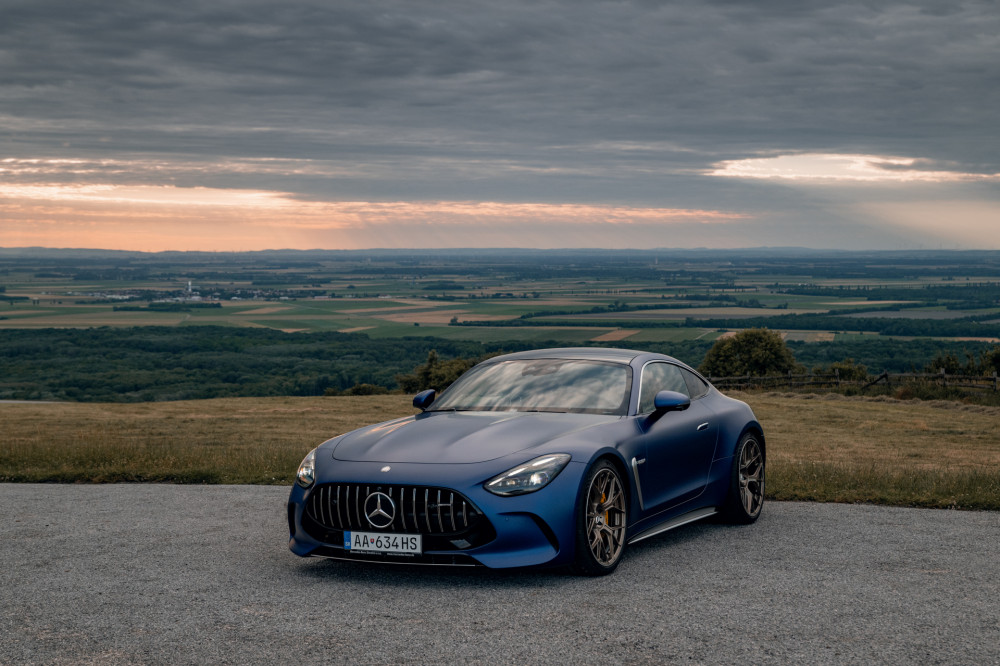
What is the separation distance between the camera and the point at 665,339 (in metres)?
102

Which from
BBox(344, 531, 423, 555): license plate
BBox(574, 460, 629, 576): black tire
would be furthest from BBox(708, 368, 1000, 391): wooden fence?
BBox(344, 531, 423, 555): license plate

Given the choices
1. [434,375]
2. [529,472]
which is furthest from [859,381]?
[529,472]

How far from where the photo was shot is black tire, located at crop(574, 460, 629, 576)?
6.54 metres

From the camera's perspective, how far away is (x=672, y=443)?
784cm

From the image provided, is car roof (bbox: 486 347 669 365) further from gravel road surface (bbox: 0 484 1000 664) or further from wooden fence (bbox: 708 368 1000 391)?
wooden fence (bbox: 708 368 1000 391)

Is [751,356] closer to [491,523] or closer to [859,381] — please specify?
[859,381]

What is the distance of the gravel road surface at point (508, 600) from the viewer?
5.04m

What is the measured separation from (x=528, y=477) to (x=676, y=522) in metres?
1.89

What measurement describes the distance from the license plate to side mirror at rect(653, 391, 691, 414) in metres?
2.14

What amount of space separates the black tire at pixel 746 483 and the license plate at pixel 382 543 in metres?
3.28

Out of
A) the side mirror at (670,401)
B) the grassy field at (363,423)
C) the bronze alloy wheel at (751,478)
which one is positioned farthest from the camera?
the grassy field at (363,423)

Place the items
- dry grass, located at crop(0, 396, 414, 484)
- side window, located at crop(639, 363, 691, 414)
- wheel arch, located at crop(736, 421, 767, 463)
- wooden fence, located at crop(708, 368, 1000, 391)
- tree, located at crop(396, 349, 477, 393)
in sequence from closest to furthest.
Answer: side window, located at crop(639, 363, 691, 414), wheel arch, located at crop(736, 421, 767, 463), dry grass, located at crop(0, 396, 414, 484), wooden fence, located at crop(708, 368, 1000, 391), tree, located at crop(396, 349, 477, 393)

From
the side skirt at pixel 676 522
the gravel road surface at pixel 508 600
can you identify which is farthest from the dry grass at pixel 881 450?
the side skirt at pixel 676 522

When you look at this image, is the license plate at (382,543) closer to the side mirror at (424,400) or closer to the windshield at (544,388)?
the windshield at (544,388)
